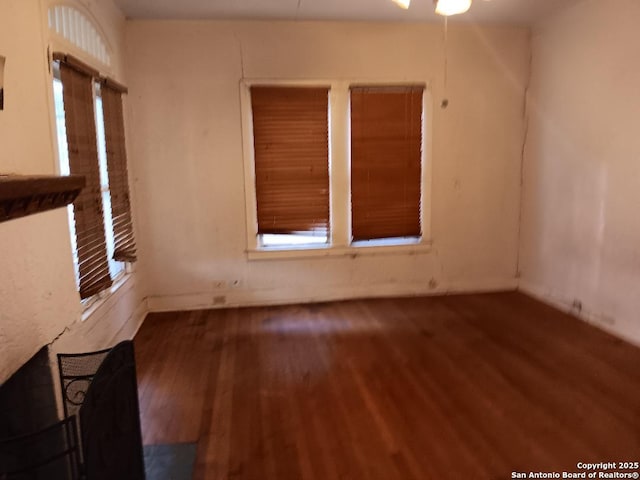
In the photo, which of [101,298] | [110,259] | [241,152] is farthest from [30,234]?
[241,152]

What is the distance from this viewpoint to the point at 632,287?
12.1ft

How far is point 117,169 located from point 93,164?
68 cm

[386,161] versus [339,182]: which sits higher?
[386,161]

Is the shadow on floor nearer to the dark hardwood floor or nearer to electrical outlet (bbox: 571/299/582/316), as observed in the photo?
the dark hardwood floor

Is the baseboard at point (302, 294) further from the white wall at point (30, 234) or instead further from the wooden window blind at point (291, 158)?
the white wall at point (30, 234)

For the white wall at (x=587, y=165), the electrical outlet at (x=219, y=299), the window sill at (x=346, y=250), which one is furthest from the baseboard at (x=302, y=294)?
the white wall at (x=587, y=165)

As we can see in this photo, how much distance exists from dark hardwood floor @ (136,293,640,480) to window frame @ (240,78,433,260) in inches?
28.5

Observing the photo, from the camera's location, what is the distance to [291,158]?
183 inches

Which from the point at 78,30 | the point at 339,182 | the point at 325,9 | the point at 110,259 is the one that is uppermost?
the point at 325,9

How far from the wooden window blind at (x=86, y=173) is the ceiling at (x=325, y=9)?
1.31 metres

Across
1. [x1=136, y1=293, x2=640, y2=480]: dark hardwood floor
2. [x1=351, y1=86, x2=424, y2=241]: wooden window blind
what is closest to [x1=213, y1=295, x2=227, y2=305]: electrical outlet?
[x1=136, y1=293, x2=640, y2=480]: dark hardwood floor

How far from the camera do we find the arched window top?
2682mm

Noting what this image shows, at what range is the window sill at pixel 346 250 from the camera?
474 centimetres

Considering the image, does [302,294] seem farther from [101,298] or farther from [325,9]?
[325,9]
